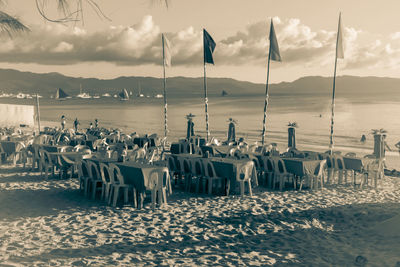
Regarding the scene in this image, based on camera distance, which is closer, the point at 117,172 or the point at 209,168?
the point at 117,172

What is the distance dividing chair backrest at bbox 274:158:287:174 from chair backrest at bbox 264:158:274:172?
0.09 metres

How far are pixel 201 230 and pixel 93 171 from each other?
301cm

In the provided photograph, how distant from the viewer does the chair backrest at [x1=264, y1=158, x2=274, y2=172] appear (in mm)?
9172

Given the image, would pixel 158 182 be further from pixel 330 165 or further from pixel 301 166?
pixel 330 165

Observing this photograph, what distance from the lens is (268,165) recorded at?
9.26m

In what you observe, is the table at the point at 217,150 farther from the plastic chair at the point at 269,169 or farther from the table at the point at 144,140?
the table at the point at 144,140

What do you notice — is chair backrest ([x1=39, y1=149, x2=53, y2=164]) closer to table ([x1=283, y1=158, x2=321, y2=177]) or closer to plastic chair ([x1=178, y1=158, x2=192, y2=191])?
plastic chair ([x1=178, y1=158, x2=192, y2=191])

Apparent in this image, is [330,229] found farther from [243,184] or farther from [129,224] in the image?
[129,224]

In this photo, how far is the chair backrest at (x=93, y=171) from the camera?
25.7 feet

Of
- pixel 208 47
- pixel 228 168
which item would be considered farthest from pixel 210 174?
pixel 208 47

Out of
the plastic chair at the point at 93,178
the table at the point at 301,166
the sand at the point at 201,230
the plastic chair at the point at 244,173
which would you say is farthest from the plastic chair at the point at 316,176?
the plastic chair at the point at 93,178

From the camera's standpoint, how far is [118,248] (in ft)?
16.8

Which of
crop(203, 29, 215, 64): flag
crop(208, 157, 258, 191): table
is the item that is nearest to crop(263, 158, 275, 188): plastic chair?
crop(208, 157, 258, 191): table

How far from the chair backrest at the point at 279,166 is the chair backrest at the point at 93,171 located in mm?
3890
